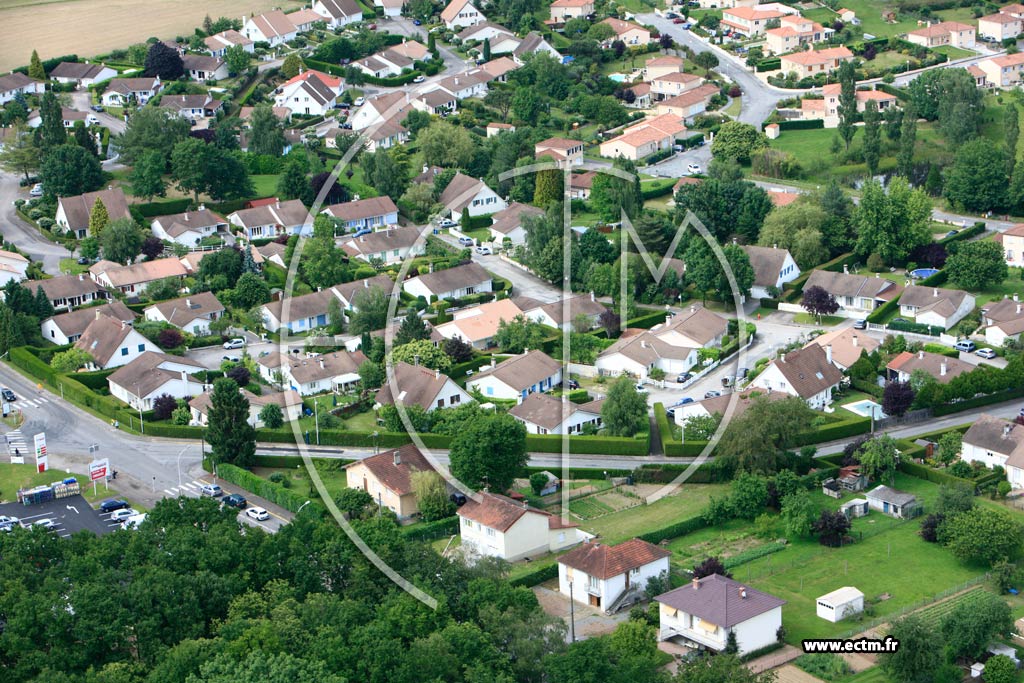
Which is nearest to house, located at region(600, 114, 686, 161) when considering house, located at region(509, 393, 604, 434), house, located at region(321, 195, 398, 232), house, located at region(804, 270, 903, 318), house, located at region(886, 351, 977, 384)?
house, located at region(321, 195, 398, 232)

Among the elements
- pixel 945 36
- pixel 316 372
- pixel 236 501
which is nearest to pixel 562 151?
pixel 316 372

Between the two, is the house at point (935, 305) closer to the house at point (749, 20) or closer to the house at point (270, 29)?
the house at point (749, 20)

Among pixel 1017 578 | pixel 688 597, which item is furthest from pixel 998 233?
pixel 688 597

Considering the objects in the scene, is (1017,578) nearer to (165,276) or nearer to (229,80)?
(165,276)

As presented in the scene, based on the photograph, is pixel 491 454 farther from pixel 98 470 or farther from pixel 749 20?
pixel 749 20

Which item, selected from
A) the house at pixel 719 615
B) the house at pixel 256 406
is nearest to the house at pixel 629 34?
the house at pixel 256 406

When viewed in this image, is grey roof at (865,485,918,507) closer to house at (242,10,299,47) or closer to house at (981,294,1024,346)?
house at (981,294,1024,346)
